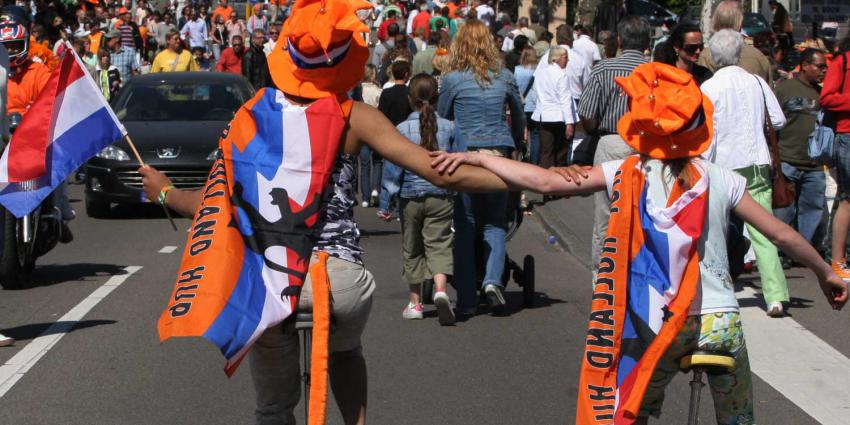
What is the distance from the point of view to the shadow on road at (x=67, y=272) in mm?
11078

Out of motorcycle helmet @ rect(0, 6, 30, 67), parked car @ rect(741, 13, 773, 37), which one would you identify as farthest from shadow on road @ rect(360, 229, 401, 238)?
parked car @ rect(741, 13, 773, 37)

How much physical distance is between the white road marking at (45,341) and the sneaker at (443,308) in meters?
2.55

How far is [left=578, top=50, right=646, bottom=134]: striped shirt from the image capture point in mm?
8797

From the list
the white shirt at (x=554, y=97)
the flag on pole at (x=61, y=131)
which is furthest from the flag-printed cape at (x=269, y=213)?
the white shirt at (x=554, y=97)

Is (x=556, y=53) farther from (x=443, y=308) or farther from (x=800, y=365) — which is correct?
(x=800, y=365)

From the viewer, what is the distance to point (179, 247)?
13219 mm

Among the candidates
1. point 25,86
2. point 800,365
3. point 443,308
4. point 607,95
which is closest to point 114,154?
point 25,86

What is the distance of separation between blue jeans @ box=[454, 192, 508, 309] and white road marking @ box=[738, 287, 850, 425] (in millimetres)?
1845

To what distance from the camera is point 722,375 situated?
4.63 m

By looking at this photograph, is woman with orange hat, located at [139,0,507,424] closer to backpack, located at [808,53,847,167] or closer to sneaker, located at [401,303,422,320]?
sneaker, located at [401,303,422,320]

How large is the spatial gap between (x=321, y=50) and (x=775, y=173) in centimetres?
548

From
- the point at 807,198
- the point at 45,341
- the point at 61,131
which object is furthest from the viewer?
the point at 807,198

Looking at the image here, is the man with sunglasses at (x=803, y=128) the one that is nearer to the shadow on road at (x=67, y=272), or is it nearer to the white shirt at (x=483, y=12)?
the shadow on road at (x=67, y=272)

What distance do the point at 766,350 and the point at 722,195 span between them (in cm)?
386
